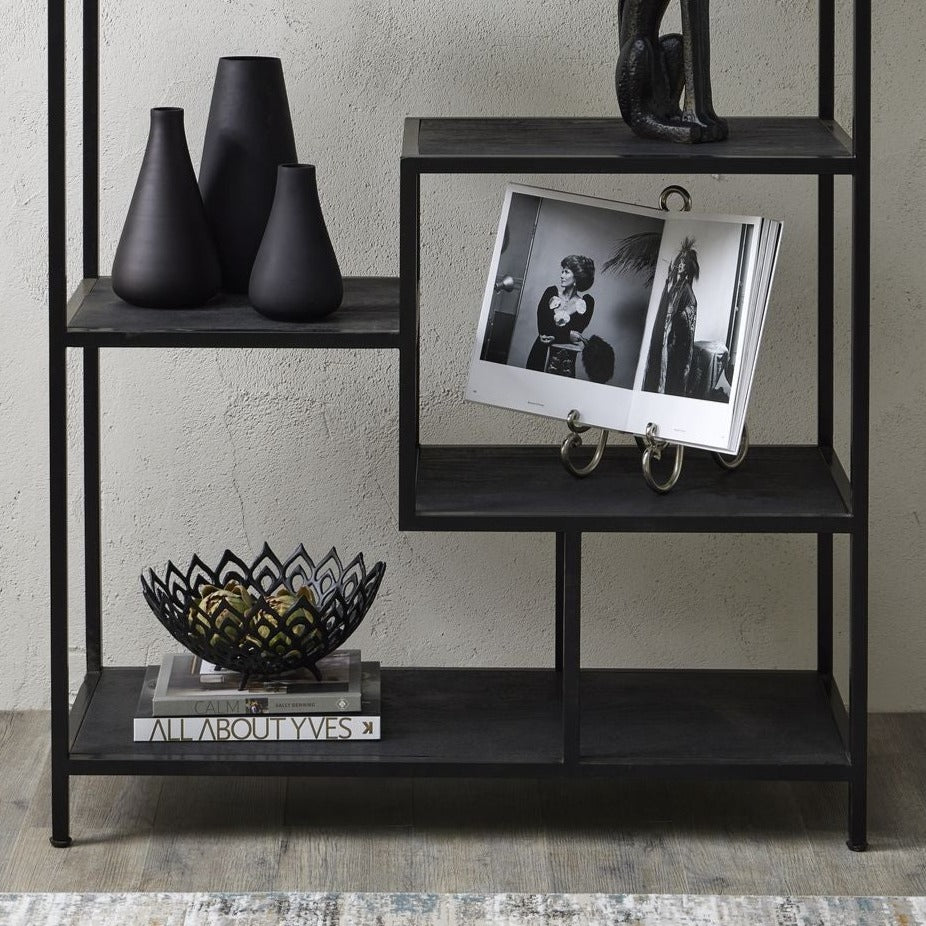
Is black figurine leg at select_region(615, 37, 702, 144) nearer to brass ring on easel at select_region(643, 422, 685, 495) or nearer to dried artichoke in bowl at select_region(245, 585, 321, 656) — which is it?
brass ring on easel at select_region(643, 422, 685, 495)

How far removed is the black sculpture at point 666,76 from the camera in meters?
1.74

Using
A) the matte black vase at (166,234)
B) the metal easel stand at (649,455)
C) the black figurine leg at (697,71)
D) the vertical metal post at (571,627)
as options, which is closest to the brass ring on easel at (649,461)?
the metal easel stand at (649,455)

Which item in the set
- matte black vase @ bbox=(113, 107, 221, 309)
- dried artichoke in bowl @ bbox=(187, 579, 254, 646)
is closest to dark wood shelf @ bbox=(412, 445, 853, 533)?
dried artichoke in bowl @ bbox=(187, 579, 254, 646)

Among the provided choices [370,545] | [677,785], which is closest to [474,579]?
[370,545]

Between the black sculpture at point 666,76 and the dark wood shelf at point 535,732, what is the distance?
0.76 meters

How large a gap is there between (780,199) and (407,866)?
42.0 inches

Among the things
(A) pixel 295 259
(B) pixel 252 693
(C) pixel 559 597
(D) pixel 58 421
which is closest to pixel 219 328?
(A) pixel 295 259

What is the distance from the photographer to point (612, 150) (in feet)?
5.61

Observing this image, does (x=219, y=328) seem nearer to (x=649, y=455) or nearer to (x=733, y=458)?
(x=649, y=455)

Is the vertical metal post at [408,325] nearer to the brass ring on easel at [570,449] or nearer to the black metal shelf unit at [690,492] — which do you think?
the black metal shelf unit at [690,492]

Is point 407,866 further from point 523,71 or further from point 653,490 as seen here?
point 523,71

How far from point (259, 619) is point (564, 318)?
0.54 meters

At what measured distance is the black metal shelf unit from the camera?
170 cm

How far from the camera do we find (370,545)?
7.44 ft
